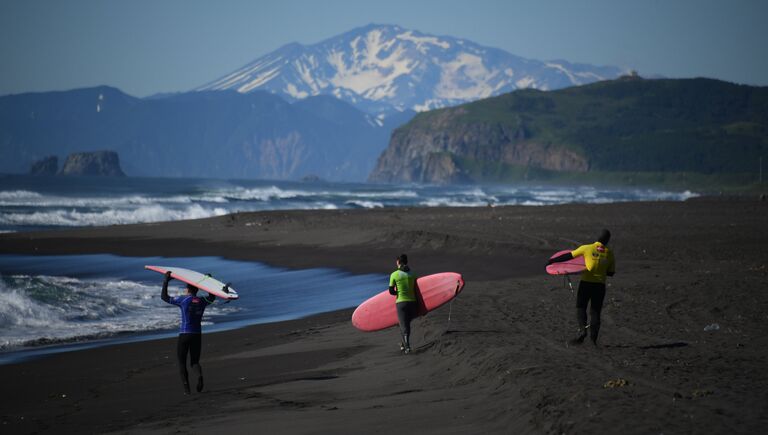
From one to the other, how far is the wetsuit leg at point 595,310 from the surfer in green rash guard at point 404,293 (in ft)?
8.51

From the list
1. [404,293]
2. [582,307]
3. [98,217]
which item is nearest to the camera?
[582,307]

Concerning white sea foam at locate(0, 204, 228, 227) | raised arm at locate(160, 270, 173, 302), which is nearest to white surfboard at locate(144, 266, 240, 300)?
raised arm at locate(160, 270, 173, 302)

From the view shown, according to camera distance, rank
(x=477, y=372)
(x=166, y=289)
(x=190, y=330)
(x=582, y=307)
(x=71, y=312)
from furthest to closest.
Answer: (x=71, y=312) → (x=582, y=307) → (x=166, y=289) → (x=190, y=330) → (x=477, y=372)

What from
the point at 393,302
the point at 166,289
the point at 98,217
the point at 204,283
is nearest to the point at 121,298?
the point at 393,302

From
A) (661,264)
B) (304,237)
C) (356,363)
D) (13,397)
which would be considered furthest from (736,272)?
(304,237)

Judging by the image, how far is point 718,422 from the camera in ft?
24.3

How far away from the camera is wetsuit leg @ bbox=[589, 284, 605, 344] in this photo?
11906 millimetres

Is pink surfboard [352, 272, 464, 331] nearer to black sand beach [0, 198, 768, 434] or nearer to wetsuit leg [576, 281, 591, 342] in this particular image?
black sand beach [0, 198, 768, 434]

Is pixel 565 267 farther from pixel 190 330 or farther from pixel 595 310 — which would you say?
pixel 190 330

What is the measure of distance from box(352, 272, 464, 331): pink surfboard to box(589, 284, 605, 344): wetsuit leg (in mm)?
2427

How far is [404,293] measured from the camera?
42.4 feet

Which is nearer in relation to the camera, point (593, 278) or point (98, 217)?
→ point (593, 278)

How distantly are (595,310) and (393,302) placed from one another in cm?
341

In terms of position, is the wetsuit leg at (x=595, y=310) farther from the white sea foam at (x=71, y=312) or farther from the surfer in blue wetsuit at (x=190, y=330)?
the white sea foam at (x=71, y=312)
